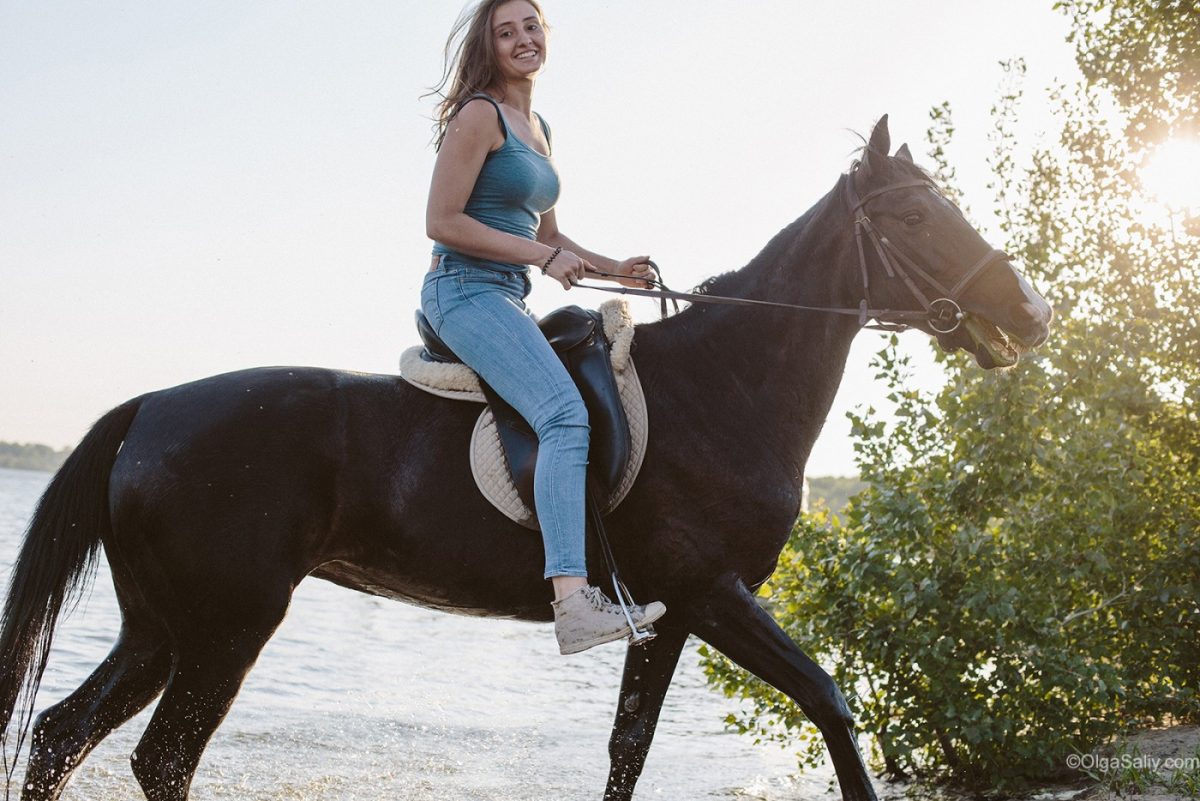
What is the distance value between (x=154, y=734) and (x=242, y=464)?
96cm

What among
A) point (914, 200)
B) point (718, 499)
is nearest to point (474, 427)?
point (718, 499)

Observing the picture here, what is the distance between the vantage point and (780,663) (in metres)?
3.75

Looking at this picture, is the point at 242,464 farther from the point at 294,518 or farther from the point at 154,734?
the point at 154,734

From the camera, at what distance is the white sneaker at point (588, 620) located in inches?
143

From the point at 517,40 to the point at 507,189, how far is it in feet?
2.03

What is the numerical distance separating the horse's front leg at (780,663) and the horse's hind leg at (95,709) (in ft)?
6.81

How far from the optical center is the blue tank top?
4020 millimetres

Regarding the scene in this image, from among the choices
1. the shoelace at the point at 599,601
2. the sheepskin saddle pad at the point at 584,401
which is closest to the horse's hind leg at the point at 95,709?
the sheepskin saddle pad at the point at 584,401

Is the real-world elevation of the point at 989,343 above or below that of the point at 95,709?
above

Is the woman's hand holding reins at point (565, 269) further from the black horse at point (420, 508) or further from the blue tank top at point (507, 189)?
the black horse at point (420, 508)

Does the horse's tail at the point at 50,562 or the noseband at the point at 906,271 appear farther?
the noseband at the point at 906,271

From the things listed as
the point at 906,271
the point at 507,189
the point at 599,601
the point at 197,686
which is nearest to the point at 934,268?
the point at 906,271

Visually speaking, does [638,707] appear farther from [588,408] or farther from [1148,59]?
[1148,59]

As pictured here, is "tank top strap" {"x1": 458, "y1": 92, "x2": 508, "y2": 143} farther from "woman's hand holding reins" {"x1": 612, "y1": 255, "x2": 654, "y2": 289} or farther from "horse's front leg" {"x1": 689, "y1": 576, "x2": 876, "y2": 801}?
"horse's front leg" {"x1": 689, "y1": 576, "x2": 876, "y2": 801}
